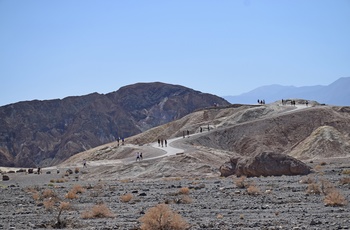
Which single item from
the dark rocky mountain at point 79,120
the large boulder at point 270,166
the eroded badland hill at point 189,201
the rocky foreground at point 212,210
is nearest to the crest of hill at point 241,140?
the eroded badland hill at point 189,201

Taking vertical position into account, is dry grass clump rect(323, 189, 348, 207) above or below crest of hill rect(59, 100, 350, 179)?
below

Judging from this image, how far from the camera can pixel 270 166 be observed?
31922 mm

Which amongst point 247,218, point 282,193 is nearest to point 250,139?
point 282,193

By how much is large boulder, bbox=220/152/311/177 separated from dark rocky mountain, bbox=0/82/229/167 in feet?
367

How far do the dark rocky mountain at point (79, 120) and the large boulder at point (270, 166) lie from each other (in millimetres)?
111814

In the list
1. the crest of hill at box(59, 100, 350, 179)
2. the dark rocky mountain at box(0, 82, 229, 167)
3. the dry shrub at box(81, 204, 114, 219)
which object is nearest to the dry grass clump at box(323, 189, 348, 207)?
the dry shrub at box(81, 204, 114, 219)

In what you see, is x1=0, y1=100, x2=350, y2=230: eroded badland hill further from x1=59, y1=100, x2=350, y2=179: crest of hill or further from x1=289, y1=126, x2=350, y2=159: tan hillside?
x1=289, y1=126, x2=350, y2=159: tan hillside

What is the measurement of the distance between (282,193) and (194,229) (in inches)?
352

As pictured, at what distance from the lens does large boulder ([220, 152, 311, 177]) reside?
31.3 metres

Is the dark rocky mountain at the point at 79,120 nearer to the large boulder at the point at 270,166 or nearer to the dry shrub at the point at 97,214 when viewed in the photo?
the large boulder at the point at 270,166

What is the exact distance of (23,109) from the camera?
169500mm

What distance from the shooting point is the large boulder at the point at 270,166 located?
103 feet

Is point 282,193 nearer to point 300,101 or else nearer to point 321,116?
point 321,116

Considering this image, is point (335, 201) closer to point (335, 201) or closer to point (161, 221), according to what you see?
point (335, 201)
